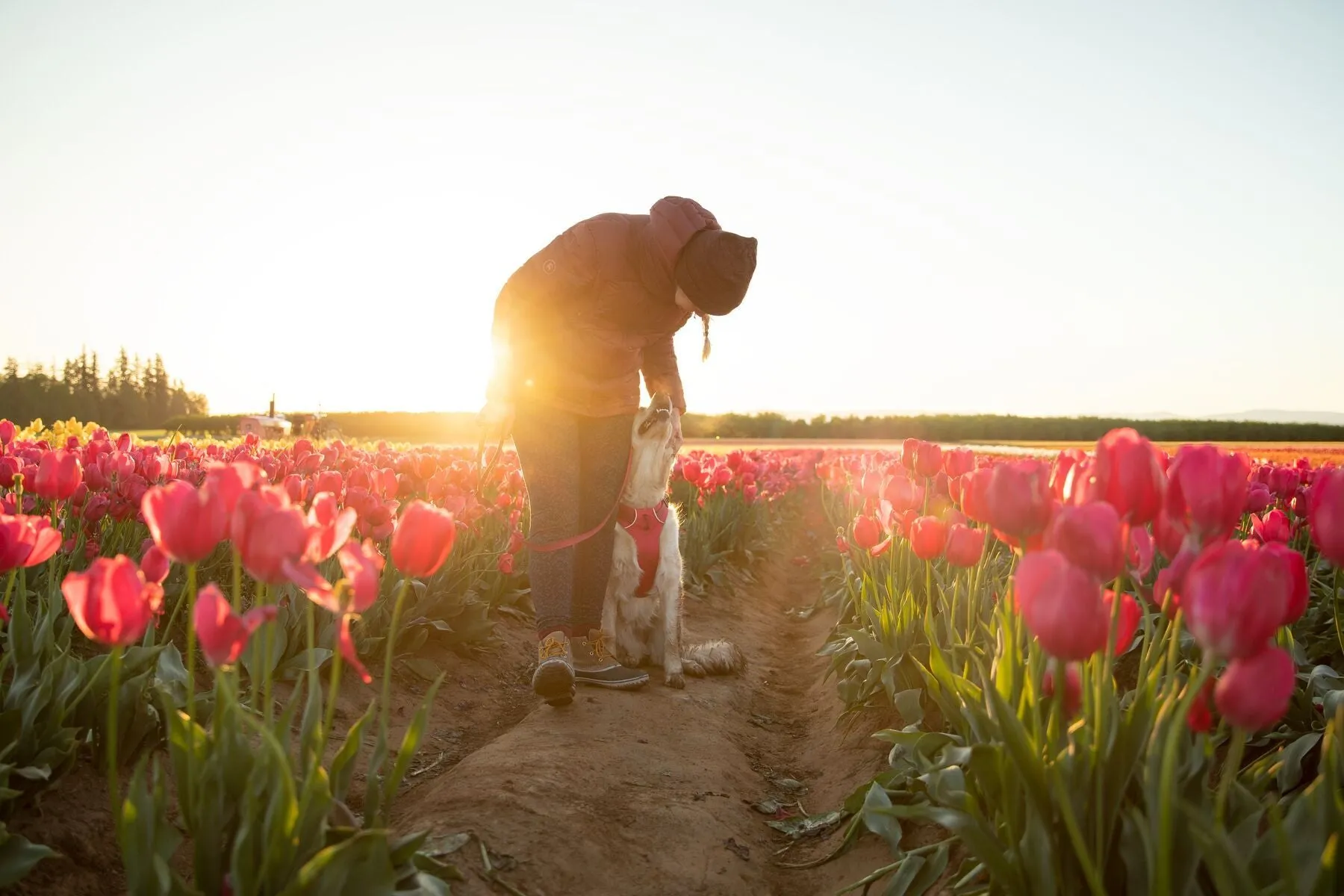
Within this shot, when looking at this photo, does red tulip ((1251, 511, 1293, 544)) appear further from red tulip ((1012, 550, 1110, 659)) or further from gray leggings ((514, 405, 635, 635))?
gray leggings ((514, 405, 635, 635))

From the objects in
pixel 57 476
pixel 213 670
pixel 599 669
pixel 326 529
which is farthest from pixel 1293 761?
pixel 57 476

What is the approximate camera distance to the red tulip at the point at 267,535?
1.48 m

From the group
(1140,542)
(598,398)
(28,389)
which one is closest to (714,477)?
(598,398)

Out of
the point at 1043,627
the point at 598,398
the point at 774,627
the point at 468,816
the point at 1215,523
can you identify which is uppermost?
the point at 598,398

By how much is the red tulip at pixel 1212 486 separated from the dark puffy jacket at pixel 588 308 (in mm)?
2557

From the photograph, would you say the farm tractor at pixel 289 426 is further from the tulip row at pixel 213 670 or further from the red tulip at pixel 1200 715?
the red tulip at pixel 1200 715

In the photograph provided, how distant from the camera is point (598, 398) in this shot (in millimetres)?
4117

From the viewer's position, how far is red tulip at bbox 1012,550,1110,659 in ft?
4.53

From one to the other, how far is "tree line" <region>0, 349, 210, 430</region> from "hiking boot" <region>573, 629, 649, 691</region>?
59.3m

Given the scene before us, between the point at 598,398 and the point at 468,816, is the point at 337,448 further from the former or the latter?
the point at 468,816

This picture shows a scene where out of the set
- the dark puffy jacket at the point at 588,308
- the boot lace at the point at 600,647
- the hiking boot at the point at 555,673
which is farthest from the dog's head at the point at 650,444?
the hiking boot at the point at 555,673

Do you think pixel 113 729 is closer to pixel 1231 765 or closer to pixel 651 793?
pixel 1231 765

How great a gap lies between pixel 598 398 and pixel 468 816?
2023 millimetres

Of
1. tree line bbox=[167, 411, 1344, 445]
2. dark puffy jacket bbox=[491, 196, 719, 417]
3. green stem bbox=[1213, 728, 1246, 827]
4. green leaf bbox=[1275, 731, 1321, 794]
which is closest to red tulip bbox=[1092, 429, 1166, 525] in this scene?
green stem bbox=[1213, 728, 1246, 827]
